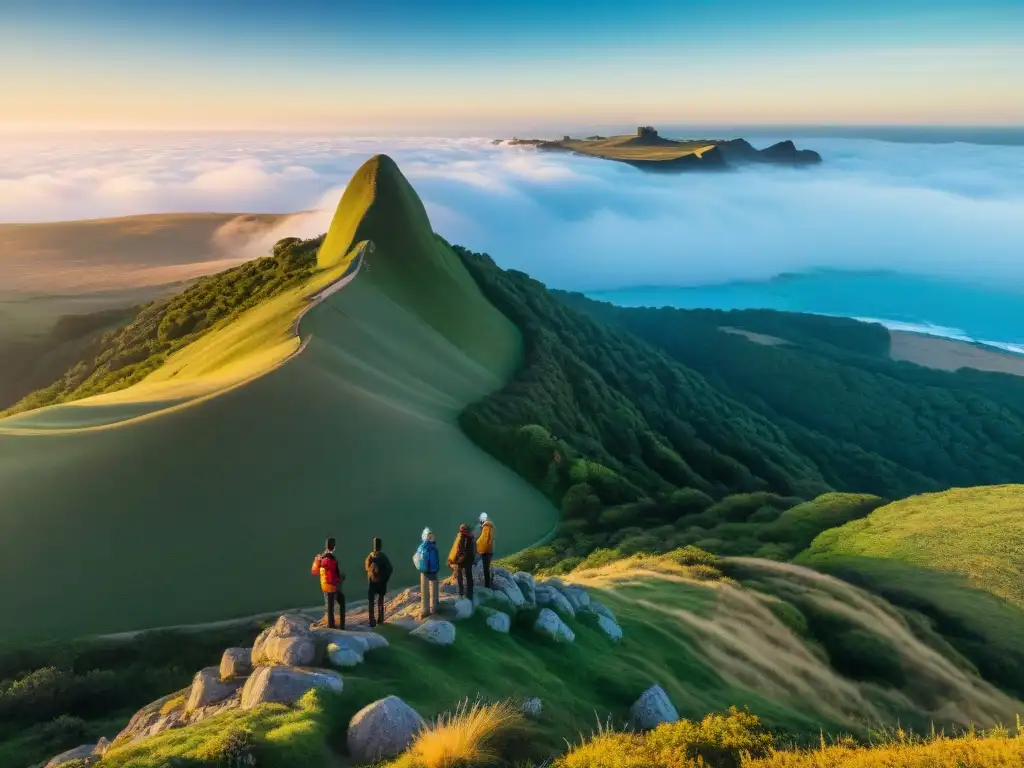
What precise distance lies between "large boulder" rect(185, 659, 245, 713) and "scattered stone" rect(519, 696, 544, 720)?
5.88 m

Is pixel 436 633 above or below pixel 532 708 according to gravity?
above

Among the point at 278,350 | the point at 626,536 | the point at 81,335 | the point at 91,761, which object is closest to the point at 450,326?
the point at 278,350

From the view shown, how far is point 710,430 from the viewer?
94.4m

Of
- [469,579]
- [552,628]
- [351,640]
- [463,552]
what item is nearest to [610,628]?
[552,628]

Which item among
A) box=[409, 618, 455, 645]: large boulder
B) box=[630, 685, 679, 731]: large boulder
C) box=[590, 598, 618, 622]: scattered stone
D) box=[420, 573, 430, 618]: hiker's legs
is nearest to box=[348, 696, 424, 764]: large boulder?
box=[409, 618, 455, 645]: large boulder

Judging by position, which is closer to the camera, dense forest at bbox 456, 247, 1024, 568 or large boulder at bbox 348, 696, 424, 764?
large boulder at bbox 348, 696, 424, 764

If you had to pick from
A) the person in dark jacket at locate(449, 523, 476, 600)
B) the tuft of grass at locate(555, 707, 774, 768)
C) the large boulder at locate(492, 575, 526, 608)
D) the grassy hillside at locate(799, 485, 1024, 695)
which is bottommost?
the grassy hillside at locate(799, 485, 1024, 695)

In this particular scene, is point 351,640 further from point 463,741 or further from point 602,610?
point 602,610

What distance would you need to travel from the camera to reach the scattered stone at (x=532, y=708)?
1382cm

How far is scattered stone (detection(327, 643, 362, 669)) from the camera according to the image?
44.4 ft

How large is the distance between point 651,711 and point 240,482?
76.9 ft

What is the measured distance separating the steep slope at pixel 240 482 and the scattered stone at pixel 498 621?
13866 millimetres

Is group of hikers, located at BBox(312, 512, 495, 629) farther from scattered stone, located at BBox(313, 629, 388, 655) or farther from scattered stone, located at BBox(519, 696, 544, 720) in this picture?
scattered stone, located at BBox(519, 696, 544, 720)

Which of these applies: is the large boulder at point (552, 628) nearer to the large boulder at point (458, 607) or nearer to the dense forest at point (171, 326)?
the large boulder at point (458, 607)
